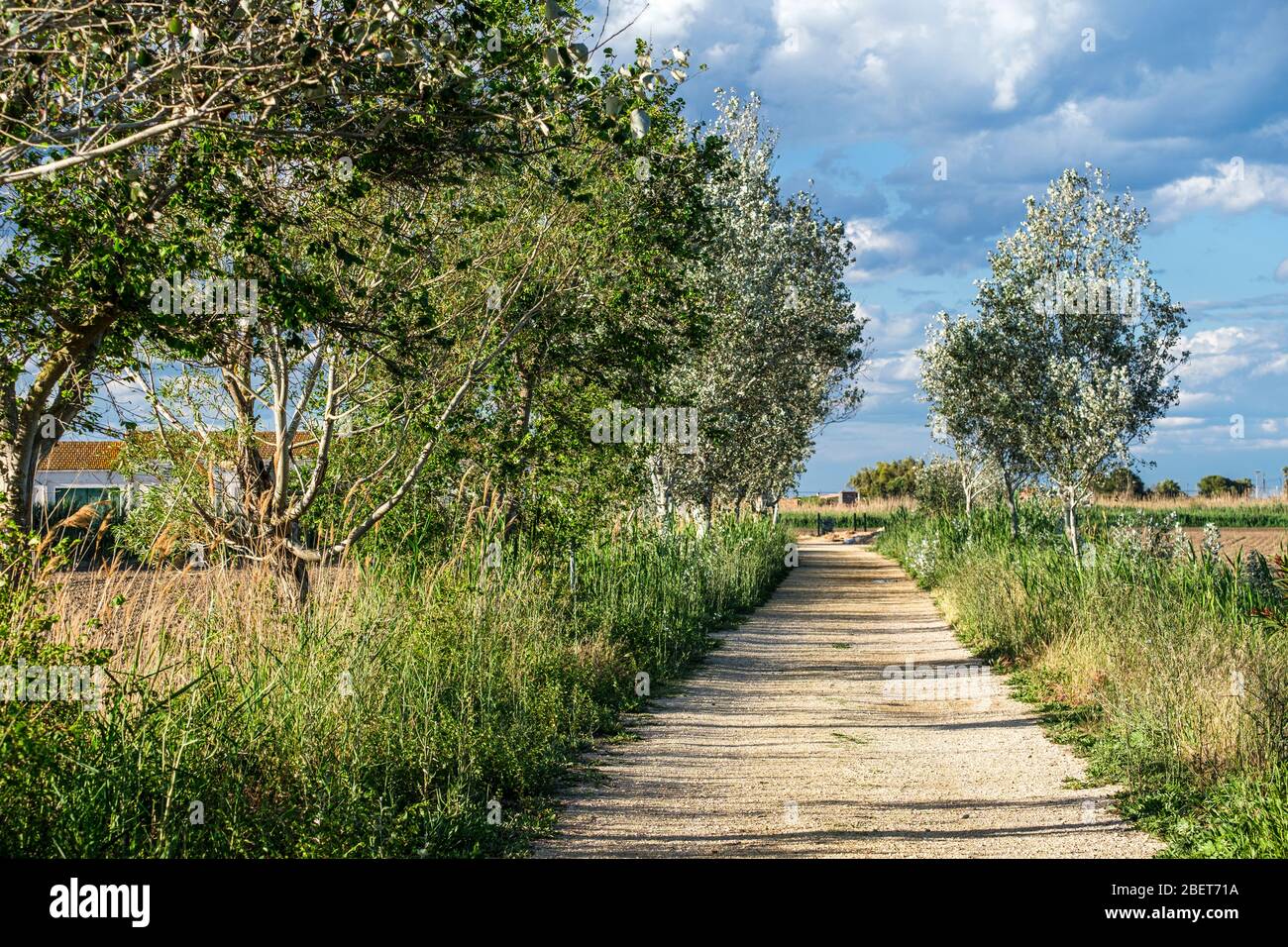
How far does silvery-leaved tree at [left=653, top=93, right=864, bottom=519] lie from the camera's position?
21.2m

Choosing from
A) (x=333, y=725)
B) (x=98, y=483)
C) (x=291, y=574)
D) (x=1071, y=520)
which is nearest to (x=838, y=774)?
(x=333, y=725)

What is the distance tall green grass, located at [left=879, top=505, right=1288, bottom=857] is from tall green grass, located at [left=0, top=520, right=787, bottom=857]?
404cm

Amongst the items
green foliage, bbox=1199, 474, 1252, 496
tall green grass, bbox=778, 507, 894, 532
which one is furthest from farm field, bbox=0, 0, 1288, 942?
green foliage, bbox=1199, 474, 1252, 496

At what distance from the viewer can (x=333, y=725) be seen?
21.0 feet

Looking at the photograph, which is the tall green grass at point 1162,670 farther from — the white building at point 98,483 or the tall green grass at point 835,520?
the tall green grass at point 835,520

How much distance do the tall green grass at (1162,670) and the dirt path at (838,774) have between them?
38 cm

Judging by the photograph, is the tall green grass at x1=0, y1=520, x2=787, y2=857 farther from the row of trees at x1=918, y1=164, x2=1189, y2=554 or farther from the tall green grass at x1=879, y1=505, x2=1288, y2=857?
the row of trees at x1=918, y1=164, x2=1189, y2=554

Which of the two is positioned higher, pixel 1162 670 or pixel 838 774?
pixel 1162 670

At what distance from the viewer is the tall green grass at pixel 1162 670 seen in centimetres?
656

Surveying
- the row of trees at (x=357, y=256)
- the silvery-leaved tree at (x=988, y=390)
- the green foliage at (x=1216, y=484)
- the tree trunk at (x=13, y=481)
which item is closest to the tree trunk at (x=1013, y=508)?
the silvery-leaved tree at (x=988, y=390)

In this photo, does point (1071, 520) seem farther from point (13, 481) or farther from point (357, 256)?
point (13, 481)

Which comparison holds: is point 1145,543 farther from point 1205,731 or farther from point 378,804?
point 378,804

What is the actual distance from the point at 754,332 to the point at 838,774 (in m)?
15.6

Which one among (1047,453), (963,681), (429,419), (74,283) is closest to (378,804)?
(74,283)
